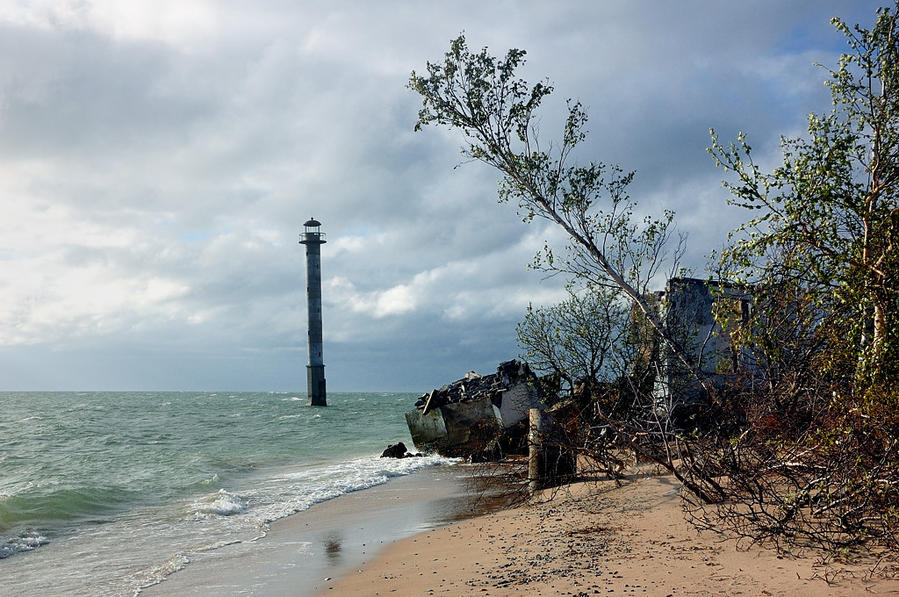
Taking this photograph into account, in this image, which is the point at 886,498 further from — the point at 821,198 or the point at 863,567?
the point at 821,198

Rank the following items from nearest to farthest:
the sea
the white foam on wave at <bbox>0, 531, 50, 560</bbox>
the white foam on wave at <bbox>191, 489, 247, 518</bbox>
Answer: the sea
the white foam on wave at <bbox>0, 531, 50, 560</bbox>
the white foam on wave at <bbox>191, 489, 247, 518</bbox>

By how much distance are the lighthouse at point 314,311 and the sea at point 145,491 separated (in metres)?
18.4

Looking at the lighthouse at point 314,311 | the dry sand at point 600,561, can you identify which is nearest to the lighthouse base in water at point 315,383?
the lighthouse at point 314,311

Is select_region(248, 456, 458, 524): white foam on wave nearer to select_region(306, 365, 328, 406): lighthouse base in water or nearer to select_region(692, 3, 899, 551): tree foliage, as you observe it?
select_region(692, 3, 899, 551): tree foliage

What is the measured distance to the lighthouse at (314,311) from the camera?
55.3m

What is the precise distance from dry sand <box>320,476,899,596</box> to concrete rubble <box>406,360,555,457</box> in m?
10.9

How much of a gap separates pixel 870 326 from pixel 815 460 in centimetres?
171

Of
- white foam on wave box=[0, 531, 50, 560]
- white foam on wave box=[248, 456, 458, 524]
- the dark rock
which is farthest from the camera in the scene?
the dark rock

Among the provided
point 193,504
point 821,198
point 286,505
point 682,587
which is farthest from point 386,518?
point 821,198

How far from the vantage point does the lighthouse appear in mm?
55281

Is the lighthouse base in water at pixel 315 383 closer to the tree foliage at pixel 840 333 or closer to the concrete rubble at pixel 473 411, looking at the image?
the concrete rubble at pixel 473 411

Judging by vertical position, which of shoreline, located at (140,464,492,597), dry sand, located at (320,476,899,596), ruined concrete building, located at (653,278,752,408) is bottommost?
shoreline, located at (140,464,492,597)

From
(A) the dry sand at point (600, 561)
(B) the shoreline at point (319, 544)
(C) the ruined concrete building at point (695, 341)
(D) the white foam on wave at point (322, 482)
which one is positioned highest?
(C) the ruined concrete building at point (695, 341)

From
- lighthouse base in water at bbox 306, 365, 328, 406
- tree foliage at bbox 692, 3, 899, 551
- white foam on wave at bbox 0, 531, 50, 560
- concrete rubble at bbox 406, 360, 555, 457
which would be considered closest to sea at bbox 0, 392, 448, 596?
white foam on wave at bbox 0, 531, 50, 560
